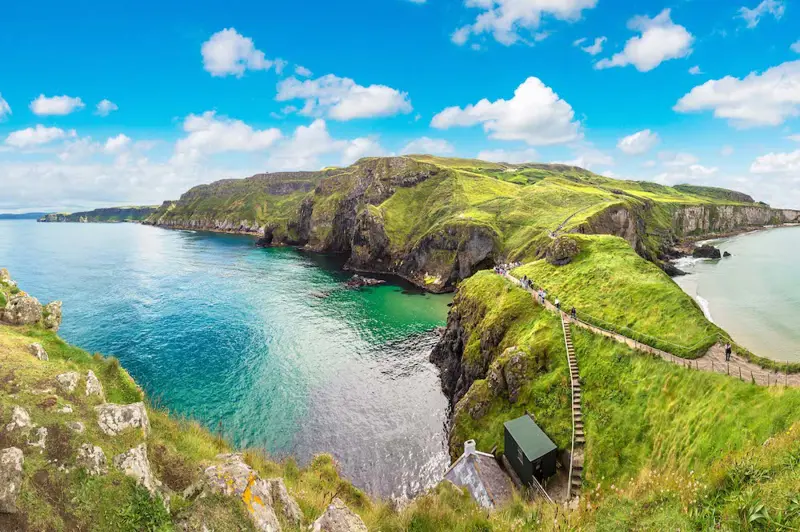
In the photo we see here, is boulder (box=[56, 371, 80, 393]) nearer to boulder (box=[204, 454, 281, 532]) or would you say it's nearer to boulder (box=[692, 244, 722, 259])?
boulder (box=[204, 454, 281, 532])

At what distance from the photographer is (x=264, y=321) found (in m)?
71.1

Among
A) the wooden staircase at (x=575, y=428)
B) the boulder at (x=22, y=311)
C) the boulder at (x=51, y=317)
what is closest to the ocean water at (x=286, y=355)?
the wooden staircase at (x=575, y=428)

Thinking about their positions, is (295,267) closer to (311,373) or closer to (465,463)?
(311,373)

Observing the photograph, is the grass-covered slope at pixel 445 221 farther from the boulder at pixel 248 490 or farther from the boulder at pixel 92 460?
the boulder at pixel 92 460

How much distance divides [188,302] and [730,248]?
20933cm

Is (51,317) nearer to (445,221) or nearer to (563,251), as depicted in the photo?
(563,251)

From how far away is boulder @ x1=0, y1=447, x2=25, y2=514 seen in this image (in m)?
11.2

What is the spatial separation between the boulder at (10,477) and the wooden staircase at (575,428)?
27453 millimetres

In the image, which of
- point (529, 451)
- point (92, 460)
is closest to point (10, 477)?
point (92, 460)

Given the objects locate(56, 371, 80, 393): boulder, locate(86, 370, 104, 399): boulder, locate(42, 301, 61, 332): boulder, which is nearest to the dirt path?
locate(86, 370, 104, 399): boulder

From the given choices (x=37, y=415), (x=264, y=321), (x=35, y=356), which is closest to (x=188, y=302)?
(x=264, y=321)

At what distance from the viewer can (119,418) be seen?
52.6 ft

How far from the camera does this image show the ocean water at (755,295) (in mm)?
50800

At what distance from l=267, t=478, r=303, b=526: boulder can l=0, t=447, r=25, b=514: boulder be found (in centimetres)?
793
